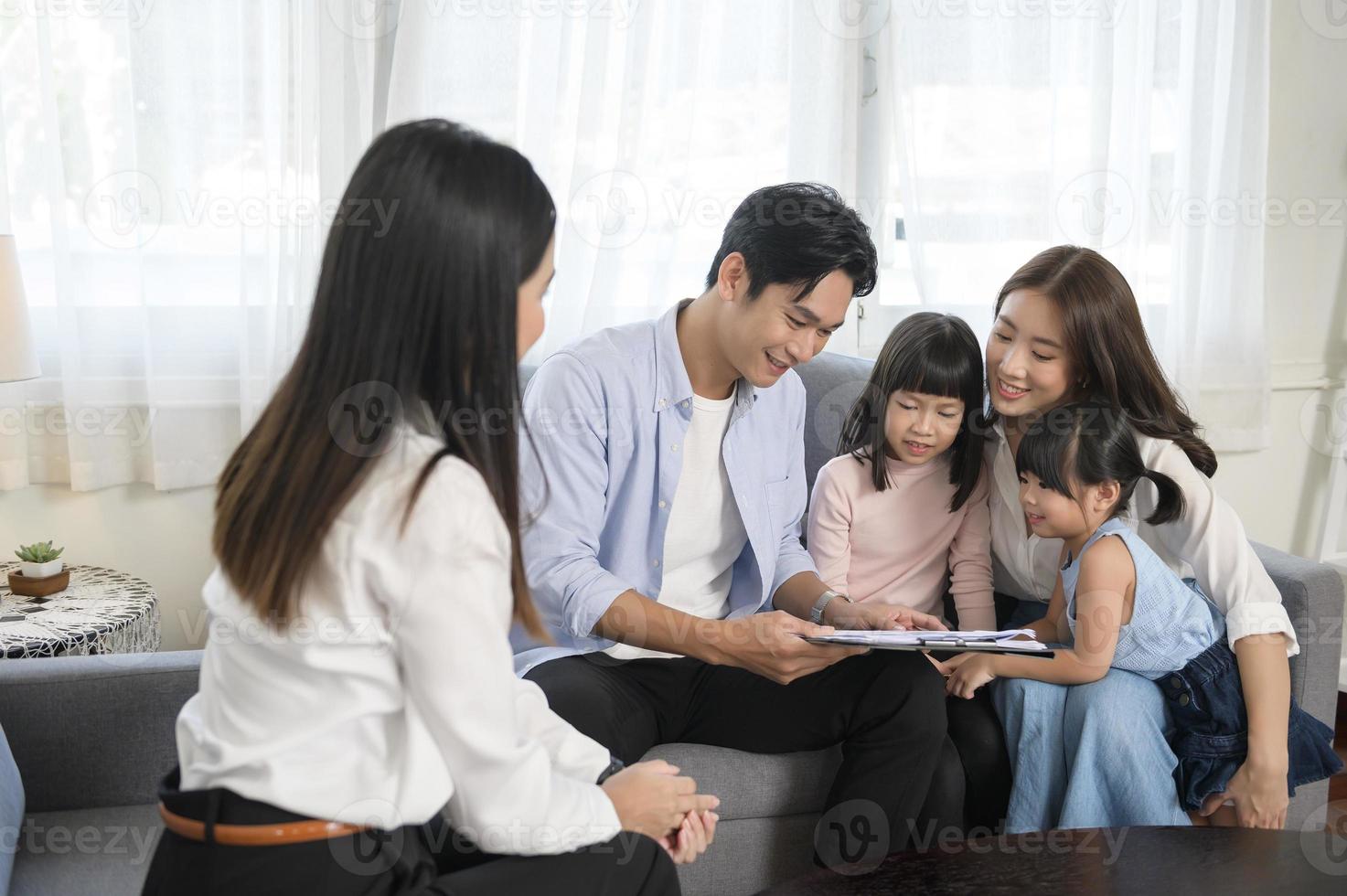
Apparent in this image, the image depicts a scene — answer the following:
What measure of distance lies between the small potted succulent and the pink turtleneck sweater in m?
1.37

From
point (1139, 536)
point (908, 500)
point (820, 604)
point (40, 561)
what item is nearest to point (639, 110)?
point (908, 500)

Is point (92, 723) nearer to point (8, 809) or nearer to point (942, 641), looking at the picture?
point (8, 809)

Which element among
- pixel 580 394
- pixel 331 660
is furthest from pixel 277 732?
pixel 580 394

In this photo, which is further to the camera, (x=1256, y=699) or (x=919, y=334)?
(x=919, y=334)

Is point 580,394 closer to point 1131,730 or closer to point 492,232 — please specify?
point 492,232

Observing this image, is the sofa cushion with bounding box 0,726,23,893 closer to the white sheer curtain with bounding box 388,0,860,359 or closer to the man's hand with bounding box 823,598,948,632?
the man's hand with bounding box 823,598,948,632

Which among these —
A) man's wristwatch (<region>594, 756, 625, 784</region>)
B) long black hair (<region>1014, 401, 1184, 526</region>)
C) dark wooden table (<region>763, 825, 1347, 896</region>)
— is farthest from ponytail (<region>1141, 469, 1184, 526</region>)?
man's wristwatch (<region>594, 756, 625, 784</region>)

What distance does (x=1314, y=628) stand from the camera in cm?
191

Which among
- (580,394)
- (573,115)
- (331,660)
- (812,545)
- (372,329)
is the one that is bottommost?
(812,545)

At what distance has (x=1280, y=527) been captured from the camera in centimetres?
342

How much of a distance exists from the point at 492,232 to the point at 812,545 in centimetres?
118

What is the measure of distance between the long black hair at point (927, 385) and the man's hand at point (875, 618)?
0.82 ft

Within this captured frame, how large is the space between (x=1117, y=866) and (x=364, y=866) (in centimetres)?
83

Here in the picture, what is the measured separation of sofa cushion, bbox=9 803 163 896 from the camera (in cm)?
154
